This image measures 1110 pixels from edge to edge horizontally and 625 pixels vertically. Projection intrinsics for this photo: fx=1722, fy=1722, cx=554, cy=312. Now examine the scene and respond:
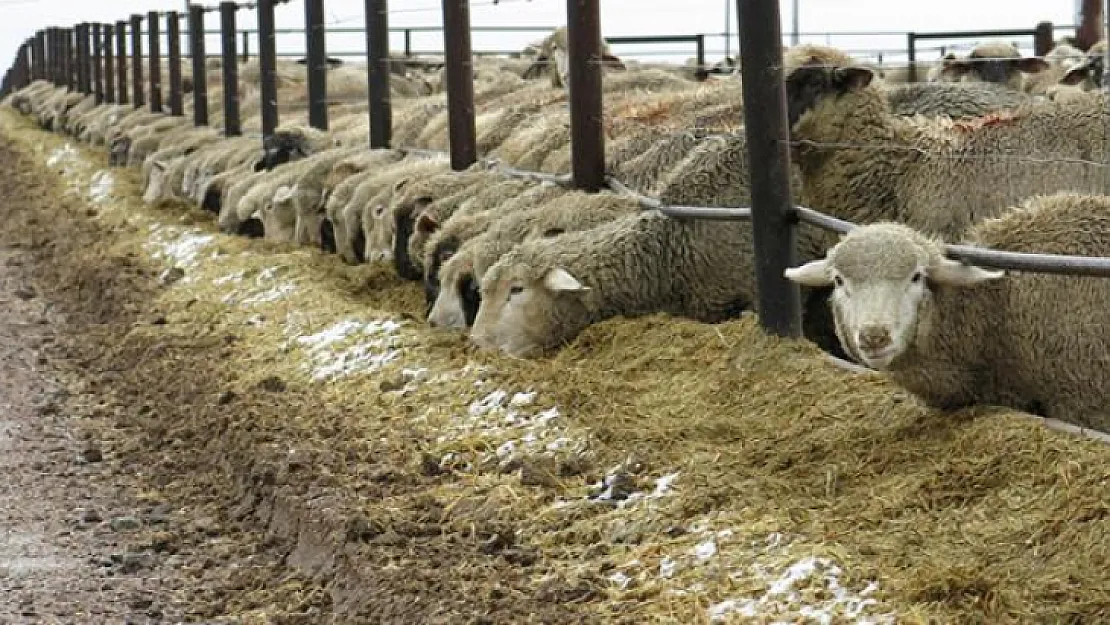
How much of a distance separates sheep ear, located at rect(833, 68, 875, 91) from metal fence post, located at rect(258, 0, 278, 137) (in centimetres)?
1026

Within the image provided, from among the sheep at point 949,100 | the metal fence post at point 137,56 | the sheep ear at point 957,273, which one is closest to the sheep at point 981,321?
the sheep ear at point 957,273

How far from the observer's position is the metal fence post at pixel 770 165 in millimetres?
7320

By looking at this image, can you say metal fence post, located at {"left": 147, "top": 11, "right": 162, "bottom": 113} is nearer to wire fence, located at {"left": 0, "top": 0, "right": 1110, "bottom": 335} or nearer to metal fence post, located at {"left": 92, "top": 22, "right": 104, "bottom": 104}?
metal fence post, located at {"left": 92, "top": 22, "right": 104, "bottom": 104}

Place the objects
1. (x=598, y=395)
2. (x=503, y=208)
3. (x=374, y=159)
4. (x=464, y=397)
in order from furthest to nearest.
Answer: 1. (x=374, y=159)
2. (x=503, y=208)
3. (x=464, y=397)
4. (x=598, y=395)

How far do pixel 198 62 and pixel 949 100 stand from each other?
50.0 ft

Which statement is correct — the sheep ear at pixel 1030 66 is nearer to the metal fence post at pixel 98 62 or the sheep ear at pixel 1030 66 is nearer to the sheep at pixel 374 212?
the sheep at pixel 374 212

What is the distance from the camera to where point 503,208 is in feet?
34.1

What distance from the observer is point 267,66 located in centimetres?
1900

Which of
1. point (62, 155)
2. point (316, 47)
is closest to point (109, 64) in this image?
point (62, 155)

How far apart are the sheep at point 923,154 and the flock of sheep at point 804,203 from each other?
12mm

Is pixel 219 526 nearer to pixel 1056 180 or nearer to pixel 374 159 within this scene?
pixel 1056 180

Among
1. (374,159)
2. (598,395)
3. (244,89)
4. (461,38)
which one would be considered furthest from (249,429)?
(244,89)

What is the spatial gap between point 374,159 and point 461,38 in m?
2.10

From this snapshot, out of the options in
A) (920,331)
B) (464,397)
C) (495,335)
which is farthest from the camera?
(495,335)
